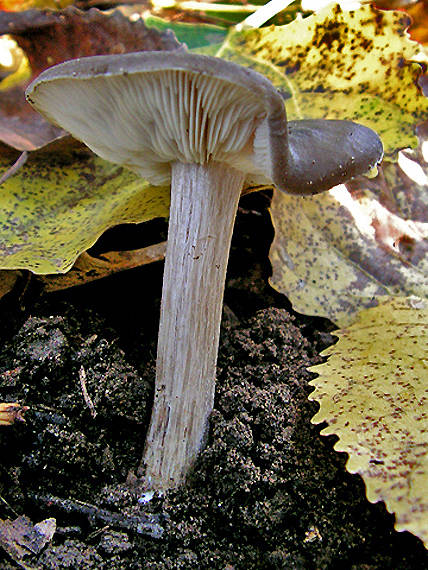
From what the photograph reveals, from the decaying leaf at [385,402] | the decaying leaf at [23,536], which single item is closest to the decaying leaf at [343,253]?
the decaying leaf at [385,402]

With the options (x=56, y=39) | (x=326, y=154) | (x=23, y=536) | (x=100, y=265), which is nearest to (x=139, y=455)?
(x=23, y=536)

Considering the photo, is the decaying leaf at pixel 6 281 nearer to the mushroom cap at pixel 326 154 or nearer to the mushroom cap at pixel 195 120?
the mushroom cap at pixel 195 120

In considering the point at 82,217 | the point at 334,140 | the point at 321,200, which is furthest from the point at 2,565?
the point at 321,200

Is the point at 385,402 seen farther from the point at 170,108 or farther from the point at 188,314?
the point at 170,108

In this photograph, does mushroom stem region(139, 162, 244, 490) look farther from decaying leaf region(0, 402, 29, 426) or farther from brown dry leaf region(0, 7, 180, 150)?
brown dry leaf region(0, 7, 180, 150)

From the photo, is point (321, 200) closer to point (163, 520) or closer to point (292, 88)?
point (292, 88)

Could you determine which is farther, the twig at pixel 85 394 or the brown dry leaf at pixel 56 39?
the brown dry leaf at pixel 56 39
